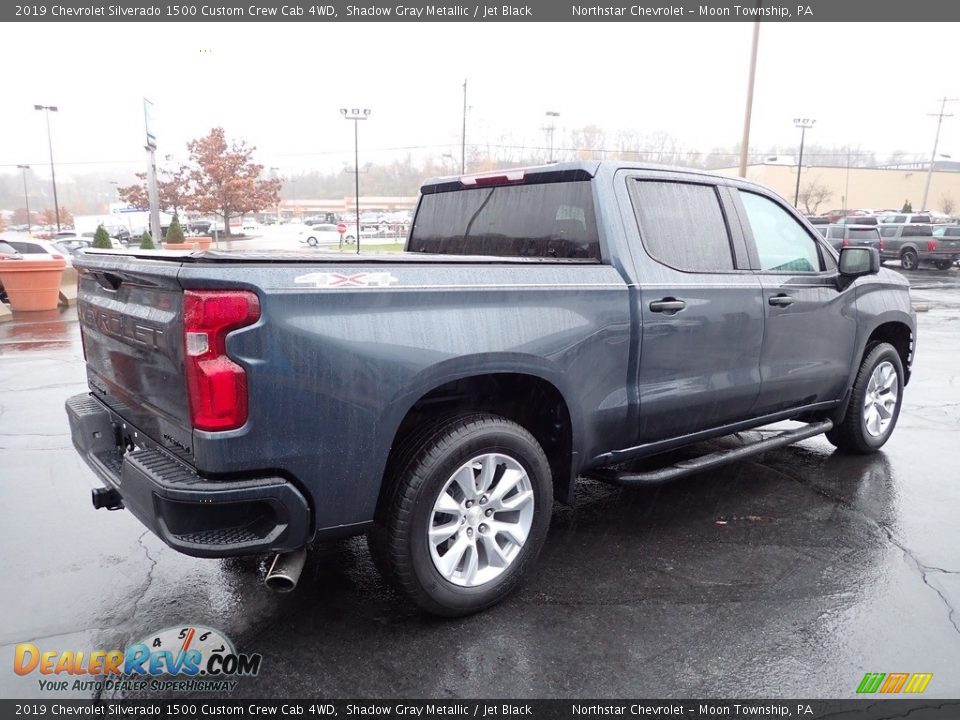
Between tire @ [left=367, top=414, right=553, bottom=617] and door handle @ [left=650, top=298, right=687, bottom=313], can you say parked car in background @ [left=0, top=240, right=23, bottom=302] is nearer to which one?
tire @ [left=367, top=414, right=553, bottom=617]

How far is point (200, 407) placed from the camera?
2461 mm

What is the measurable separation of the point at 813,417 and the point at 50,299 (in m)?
16.2

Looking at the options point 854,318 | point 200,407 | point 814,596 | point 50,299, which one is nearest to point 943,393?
point 854,318

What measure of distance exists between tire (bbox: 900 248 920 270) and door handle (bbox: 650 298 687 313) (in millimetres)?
29303

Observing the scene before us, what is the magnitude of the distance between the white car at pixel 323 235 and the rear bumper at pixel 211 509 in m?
47.5

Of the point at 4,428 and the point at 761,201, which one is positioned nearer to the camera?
the point at 761,201

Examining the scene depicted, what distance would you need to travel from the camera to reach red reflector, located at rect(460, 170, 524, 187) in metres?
4.06

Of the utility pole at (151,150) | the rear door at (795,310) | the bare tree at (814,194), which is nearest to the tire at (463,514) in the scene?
the rear door at (795,310)

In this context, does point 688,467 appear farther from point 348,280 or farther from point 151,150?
point 151,150

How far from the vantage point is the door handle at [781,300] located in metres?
4.26

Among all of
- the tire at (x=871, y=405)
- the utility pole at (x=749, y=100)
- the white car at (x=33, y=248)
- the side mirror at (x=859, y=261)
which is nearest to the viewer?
the side mirror at (x=859, y=261)

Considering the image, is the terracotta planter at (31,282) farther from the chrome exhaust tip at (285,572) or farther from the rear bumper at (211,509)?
the chrome exhaust tip at (285,572)

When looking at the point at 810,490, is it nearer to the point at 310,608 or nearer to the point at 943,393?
the point at 310,608

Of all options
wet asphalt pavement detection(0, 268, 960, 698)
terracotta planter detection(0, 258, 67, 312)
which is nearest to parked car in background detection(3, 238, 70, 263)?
terracotta planter detection(0, 258, 67, 312)
